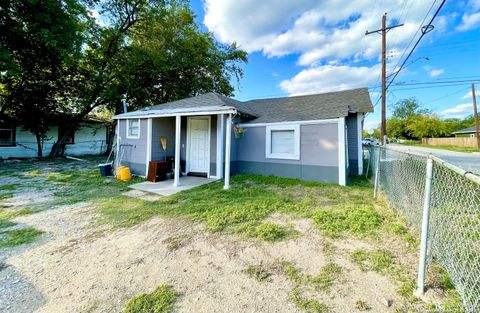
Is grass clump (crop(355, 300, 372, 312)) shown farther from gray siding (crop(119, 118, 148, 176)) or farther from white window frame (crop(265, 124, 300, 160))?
gray siding (crop(119, 118, 148, 176))

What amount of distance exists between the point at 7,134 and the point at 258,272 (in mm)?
19074

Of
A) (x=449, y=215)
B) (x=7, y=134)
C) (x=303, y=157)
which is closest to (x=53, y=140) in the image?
(x=7, y=134)

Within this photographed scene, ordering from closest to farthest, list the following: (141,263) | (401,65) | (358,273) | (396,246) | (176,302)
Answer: (176,302)
(358,273)
(141,263)
(396,246)
(401,65)

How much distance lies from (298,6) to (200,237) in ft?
32.2

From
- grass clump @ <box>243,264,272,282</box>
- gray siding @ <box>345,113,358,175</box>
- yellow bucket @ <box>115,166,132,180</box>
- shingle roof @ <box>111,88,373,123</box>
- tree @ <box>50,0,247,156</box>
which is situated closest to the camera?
grass clump @ <box>243,264,272,282</box>

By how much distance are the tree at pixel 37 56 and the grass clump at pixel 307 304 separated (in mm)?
13044

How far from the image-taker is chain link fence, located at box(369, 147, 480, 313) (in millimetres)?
1806

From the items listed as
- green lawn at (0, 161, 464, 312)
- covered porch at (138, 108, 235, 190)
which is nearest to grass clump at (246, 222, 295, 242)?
green lawn at (0, 161, 464, 312)

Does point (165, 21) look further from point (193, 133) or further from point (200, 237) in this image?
point (200, 237)

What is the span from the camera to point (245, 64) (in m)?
20.4

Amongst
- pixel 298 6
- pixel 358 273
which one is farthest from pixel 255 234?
pixel 298 6

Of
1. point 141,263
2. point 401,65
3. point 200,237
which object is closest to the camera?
point 141,263

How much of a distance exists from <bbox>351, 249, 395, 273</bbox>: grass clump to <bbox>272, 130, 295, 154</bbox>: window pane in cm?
496

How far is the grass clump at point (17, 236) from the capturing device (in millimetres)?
3176
